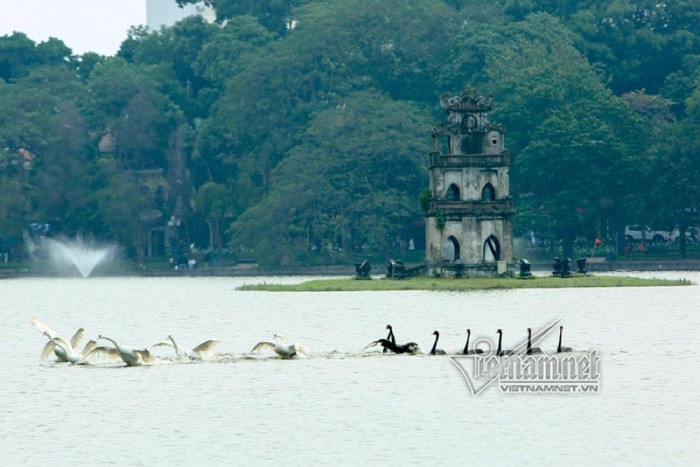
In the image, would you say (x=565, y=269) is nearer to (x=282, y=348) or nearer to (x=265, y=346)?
(x=265, y=346)

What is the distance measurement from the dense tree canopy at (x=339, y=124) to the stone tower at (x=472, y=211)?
2929 centimetres

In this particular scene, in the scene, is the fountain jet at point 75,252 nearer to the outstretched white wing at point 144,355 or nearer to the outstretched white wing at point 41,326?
the outstretched white wing at point 144,355

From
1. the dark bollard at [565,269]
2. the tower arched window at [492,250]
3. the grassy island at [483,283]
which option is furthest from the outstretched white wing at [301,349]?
the dark bollard at [565,269]

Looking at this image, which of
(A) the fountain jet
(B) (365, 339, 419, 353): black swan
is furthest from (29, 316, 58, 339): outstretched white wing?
(A) the fountain jet

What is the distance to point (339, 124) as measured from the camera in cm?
13175

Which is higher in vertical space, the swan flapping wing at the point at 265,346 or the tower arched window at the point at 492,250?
the tower arched window at the point at 492,250

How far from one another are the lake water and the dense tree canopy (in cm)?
5219

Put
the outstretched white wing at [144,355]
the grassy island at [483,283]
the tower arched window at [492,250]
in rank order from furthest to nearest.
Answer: the tower arched window at [492,250]
the grassy island at [483,283]
the outstretched white wing at [144,355]

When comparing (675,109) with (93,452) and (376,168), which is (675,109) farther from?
(93,452)

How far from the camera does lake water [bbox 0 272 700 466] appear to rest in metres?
33.5

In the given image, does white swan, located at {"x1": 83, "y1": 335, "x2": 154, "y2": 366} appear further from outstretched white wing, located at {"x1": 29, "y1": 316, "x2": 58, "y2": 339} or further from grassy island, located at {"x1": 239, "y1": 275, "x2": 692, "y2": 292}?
grassy island, located at {"x1": 239, "y1": 275, "x2": 692, "y2": 292}

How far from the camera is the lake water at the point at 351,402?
3347 centimetres

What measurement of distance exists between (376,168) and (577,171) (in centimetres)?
1794

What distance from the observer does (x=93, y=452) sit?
3388 centimetres
